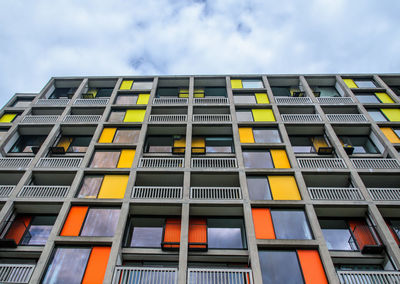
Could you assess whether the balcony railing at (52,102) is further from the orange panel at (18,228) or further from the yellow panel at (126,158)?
the orange panel at (18,228)

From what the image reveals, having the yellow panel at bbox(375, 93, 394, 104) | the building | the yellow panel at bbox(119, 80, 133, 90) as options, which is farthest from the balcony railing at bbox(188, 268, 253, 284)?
the yellow panel at bbox(375, 93, 394, 104)

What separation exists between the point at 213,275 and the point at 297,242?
4.71 metres

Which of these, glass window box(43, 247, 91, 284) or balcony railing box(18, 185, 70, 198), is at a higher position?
balcony railing box(18, 185, 70, 198)

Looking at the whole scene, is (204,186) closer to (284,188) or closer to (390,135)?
(284,188)

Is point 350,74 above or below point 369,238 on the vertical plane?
above

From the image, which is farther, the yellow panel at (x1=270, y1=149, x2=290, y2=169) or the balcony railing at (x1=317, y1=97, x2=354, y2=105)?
the balcony railing at (x1=317, y1=97, x2=354, y2=105)

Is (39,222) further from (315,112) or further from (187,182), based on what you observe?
(315,112)

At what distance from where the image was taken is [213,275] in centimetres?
1310

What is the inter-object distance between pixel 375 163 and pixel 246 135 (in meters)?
9.11

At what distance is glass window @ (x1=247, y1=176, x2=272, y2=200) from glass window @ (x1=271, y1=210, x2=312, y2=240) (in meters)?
1.28

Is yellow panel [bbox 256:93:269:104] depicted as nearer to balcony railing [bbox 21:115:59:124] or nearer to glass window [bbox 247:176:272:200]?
glass window [bbox 247:176:272:200]

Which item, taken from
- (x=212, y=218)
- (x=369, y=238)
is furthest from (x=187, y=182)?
(x=369, y=238)

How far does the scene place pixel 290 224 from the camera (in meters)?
15.5

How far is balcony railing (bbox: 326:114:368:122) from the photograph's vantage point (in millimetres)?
22281
